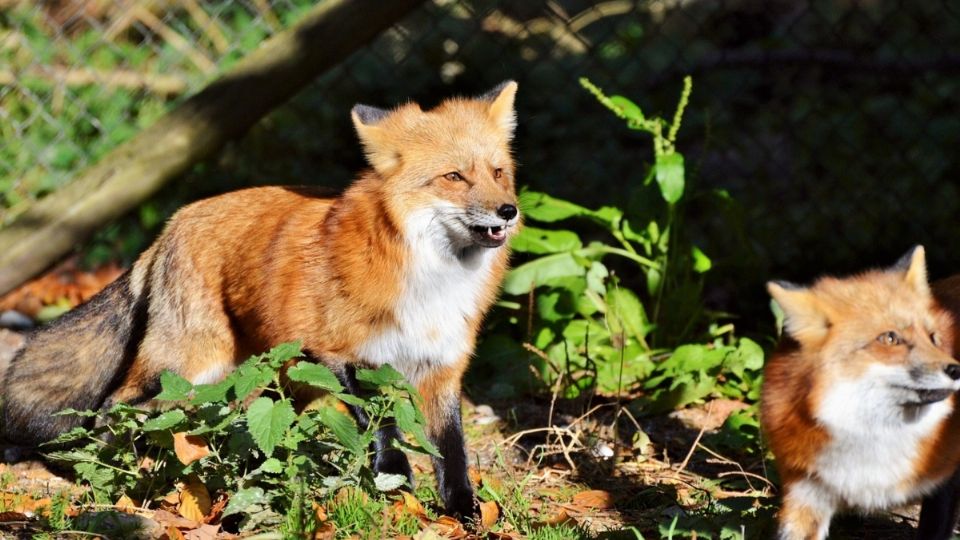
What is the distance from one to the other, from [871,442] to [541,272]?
2.51 meters

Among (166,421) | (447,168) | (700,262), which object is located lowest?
(700,262)

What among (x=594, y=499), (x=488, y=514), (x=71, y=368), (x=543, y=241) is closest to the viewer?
(x=488, y=514)

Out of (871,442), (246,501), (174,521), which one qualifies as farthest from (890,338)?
(174,521)

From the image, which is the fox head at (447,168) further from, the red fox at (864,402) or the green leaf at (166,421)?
the red fox at (864,402)

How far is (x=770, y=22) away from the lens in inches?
316

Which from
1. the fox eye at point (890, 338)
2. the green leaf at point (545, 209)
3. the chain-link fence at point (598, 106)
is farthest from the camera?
the chain-link fence at point (598, 106)

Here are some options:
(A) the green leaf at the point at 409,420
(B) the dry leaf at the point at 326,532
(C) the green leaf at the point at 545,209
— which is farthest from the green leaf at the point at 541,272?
(B) the dry leaf at the point at 326,532

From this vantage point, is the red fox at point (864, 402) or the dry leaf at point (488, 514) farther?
the dry leaf at point (488, 514)

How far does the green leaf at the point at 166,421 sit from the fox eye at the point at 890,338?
2136 mm

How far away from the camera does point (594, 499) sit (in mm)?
4320

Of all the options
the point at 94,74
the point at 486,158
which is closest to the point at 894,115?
the point at 486,158

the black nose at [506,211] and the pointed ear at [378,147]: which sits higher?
the pointed ear at [378,147]

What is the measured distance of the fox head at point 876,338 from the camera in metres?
3.13

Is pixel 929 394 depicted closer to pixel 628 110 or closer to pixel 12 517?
pixel 628 110
